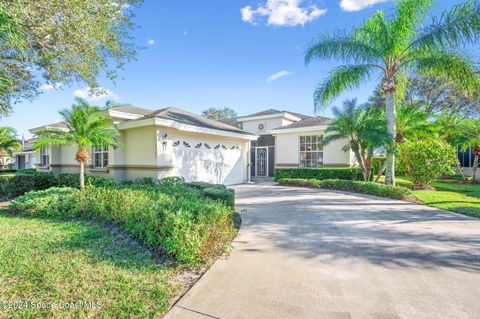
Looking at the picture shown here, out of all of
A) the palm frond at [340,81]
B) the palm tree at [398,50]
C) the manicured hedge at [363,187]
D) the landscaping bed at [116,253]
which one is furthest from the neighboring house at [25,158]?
the palm tree at [398,50]

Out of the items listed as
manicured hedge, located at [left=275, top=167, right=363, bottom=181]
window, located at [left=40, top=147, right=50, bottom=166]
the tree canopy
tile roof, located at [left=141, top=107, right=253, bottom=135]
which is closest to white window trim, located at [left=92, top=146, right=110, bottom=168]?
tile roof, located at [left=141, top=107, right=253, bottom=135]

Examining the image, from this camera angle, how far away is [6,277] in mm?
3422

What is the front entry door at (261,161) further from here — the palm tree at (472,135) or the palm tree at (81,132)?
the palm tree at (472,135)

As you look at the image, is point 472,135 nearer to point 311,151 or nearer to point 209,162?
point 311,151

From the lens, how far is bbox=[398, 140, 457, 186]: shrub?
11570mm

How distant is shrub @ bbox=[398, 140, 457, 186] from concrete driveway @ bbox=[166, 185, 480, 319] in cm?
603

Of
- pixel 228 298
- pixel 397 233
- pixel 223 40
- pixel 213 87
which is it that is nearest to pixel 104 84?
pixel 223 40

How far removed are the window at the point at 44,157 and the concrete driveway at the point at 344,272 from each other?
19.4m

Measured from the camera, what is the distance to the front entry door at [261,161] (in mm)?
19422

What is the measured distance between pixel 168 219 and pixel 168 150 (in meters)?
8.01

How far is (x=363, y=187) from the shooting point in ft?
36.4

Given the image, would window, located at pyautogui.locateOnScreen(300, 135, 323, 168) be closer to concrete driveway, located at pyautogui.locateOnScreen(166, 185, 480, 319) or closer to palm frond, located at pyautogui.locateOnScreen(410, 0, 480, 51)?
palm frond, located at pyautogui.locateOnScreen(410, 0, 480, 51)

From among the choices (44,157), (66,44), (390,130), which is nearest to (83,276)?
(66,44)

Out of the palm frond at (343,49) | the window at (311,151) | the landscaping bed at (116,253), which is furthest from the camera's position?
the window at (311,151)
